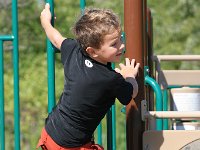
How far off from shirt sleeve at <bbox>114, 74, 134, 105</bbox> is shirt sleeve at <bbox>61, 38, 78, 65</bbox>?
1.06ft

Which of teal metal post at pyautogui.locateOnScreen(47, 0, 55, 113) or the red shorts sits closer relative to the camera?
the red shorts

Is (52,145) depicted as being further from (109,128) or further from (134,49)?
(134,49)

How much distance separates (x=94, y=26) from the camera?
3.82m

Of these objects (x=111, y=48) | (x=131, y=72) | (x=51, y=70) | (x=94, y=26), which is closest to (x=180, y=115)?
(x=131, y=72)

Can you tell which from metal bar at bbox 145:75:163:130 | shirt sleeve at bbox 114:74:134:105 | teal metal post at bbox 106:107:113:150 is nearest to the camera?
shirt sleeve at bbox 114:74:134:105

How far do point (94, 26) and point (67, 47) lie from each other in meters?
0.23

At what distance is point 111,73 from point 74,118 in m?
0.28

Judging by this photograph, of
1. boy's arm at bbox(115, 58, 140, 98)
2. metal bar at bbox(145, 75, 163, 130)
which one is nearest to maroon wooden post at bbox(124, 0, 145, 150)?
boy's arm at bbox(115, 58, 140, 98)

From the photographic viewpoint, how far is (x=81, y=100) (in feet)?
12.5

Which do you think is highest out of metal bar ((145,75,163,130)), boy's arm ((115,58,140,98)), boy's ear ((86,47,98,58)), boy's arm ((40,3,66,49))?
boy's arm ((40,3,66,49))

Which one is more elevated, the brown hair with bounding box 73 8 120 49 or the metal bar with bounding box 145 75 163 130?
the brown hair with bounding box 73 8 120 49

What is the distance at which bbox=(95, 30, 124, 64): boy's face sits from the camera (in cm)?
380

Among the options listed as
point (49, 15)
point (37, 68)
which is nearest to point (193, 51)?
point (37, 68)

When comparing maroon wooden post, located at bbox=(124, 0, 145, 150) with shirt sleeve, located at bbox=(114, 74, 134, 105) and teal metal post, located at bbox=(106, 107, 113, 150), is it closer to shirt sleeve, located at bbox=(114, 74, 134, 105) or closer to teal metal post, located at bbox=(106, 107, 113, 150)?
teal metal post, located at bbox=(106, 107, 113, 150)
